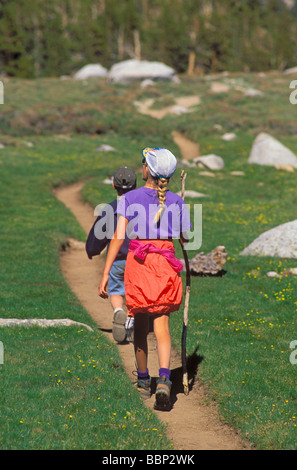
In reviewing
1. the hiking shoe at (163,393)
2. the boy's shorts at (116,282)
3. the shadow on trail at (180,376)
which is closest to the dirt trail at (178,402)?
the shadow on trail at (180,376)

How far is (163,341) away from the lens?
265 inches

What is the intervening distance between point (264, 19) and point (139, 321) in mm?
171092

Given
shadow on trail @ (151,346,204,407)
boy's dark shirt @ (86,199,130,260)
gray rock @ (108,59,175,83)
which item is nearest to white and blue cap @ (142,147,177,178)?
shadow on trail @ (151,346,204,407)

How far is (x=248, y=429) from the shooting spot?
20.7 feet

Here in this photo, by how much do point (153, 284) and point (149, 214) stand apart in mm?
857

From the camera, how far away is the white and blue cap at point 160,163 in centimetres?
666

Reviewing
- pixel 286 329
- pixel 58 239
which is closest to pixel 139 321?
pixel 286 329

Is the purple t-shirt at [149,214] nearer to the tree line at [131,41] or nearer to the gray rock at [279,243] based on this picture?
the gray rock at [279,243]

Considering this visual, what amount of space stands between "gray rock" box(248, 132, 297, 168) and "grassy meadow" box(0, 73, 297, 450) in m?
1.10

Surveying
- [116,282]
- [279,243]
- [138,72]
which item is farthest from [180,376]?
[138,72]

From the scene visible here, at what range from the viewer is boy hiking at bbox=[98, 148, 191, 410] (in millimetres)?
6664

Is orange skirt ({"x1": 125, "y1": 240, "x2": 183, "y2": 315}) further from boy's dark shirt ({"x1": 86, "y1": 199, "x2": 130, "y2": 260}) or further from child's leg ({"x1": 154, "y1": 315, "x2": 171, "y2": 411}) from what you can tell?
boy's dark shirt ({"x1": 86, "y1": 199, "x2": 130, "y2": 260})

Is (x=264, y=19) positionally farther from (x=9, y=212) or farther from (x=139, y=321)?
(x=139, y=321)

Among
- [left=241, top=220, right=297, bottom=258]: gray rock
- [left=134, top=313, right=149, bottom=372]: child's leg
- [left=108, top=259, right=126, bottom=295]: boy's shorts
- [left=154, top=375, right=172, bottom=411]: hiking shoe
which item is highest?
[left=134, top=313, right=149, bottom=372]: child's leg
